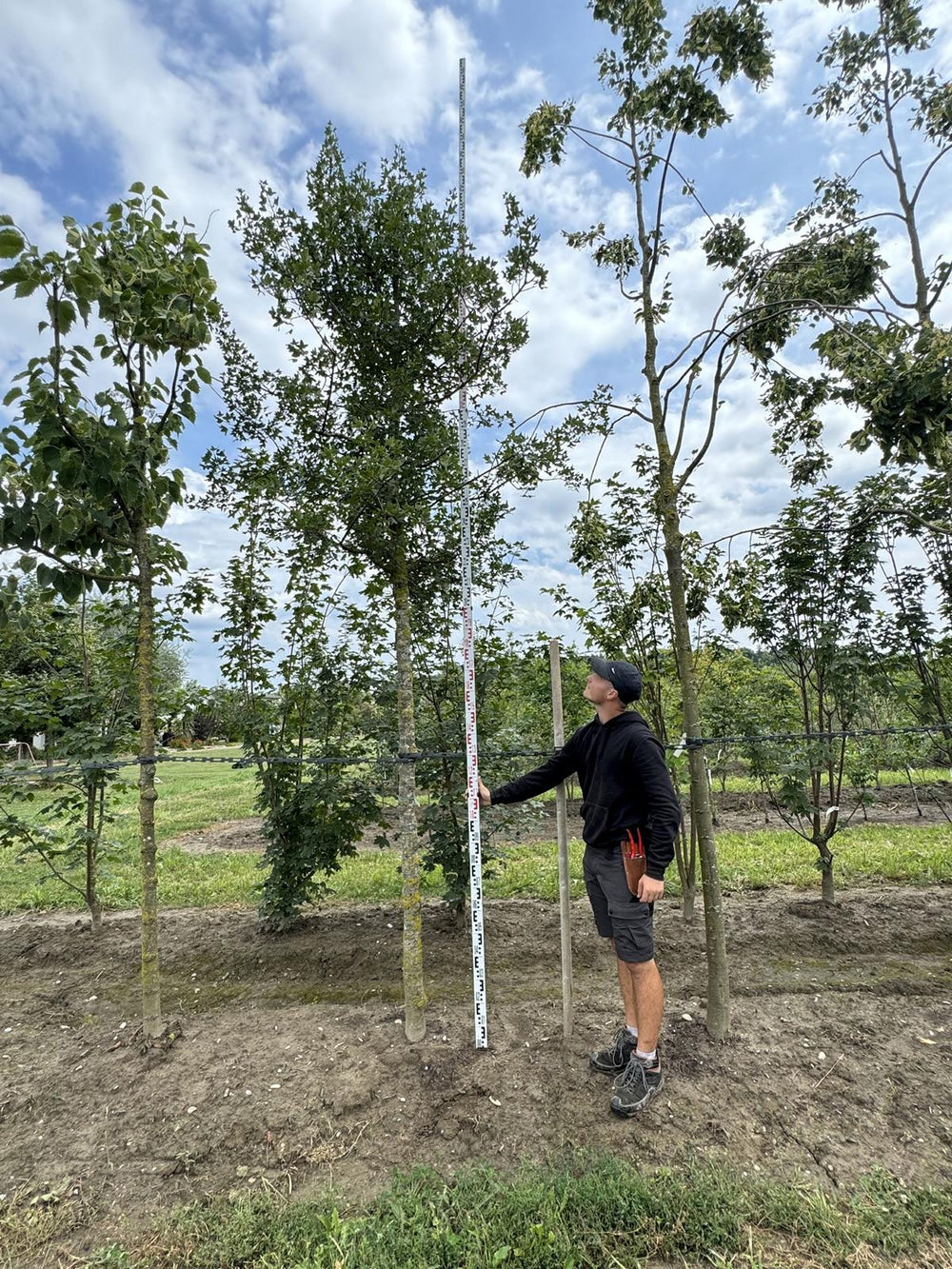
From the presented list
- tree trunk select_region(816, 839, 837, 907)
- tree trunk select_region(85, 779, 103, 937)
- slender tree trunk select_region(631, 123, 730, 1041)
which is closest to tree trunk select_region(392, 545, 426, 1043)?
slender tree trunk select_region(631, 123, 730, 1041)

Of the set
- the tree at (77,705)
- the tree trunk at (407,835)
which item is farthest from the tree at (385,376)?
the tree at (77,705)

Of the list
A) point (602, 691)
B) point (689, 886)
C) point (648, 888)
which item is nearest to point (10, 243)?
point (602, 691)

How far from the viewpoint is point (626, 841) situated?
2.76m

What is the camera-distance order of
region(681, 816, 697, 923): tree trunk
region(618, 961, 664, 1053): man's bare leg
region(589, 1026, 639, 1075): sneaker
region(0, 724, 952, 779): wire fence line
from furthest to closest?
region(681, 816, 697, 923): tree trunk → region(0, 724, 952, 779): wire fence line → region(589, 1026, 639, 1075): sneaker → region(618, 961, 664, 1053): man's bare leg

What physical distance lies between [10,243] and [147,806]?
8.47 ft

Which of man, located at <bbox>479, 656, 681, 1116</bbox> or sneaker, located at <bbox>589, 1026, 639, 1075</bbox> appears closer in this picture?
man, located at <bbox>479, 656, 681, 1116</bbox>

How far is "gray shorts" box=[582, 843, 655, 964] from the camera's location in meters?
2.70

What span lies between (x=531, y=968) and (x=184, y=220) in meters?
4.96

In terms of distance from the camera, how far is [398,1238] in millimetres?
1905

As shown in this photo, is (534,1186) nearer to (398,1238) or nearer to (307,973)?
(398,1238)

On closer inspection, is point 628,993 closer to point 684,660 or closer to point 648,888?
point 648,888

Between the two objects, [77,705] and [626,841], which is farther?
[77,705]

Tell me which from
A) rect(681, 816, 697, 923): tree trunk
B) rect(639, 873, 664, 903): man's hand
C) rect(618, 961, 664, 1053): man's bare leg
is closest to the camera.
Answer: rect(639, 873, 664, 903): man's hand

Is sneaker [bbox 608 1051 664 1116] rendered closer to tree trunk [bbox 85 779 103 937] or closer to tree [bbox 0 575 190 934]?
tree [bbox 0 575 190 934]
